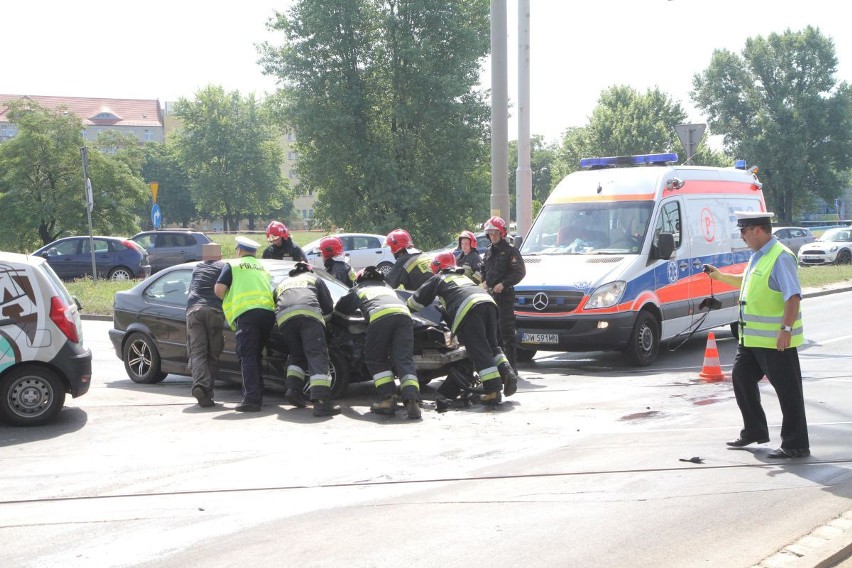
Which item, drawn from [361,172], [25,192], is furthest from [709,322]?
[25,192]

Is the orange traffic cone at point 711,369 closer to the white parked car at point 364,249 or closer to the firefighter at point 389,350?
the firefighter at point 389,350

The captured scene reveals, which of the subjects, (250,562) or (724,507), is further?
(724,507)

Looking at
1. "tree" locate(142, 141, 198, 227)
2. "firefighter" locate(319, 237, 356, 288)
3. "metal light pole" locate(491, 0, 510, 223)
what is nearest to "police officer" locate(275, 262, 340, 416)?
"firefighter" locate(319, 237, 356, 288)

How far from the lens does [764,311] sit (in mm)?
7020

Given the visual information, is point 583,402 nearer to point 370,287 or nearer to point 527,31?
point 370,287

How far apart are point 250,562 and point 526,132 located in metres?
12.9

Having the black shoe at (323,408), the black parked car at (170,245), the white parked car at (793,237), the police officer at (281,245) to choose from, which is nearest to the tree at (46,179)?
the black parked car at (170,245)

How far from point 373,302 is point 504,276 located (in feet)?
8.49

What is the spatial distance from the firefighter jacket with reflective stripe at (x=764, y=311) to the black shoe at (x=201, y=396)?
525 centimetres

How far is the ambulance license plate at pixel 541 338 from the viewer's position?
12.5 meters

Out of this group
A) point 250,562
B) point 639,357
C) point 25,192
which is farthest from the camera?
point 25,192

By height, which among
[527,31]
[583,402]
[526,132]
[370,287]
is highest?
[527,31]

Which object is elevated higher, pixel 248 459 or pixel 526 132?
pixel 526 132

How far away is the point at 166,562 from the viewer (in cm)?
500
